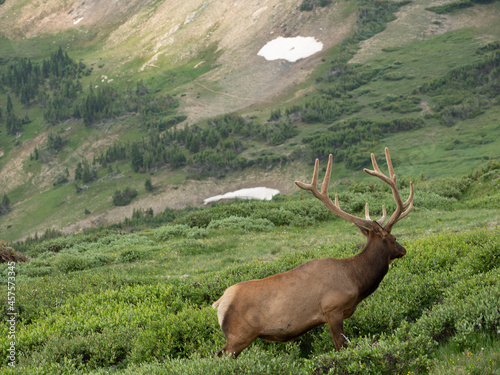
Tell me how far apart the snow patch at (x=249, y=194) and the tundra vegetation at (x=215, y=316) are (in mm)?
68292

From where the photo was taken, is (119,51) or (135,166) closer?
(135,166)

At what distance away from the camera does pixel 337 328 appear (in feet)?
21.8

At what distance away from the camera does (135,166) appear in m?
122

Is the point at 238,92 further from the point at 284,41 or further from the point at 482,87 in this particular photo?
the point at 482,87

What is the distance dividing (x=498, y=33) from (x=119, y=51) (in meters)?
141

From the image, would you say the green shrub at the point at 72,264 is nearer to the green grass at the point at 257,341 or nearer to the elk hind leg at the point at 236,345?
the green grass at the point at 257,341

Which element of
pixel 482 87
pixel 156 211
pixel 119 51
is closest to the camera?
pixel 156 211

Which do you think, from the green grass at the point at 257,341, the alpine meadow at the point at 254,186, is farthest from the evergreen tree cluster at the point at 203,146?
the green grass at the point at 257,341

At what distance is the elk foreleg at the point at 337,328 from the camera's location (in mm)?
6594

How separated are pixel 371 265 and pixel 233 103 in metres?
132

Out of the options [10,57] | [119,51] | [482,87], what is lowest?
[482,87]

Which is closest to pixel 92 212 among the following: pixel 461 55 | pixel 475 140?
pixel 475 140

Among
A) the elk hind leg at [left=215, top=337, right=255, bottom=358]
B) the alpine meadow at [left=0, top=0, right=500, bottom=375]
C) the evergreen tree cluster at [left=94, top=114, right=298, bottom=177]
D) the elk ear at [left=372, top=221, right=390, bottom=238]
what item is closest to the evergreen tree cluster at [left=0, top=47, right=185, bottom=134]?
the alpine meadow at [left=0, top=0, right=500, bottom=375]

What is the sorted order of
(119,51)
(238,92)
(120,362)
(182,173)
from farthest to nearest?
(119,51), (238,92), (182,173), (120,362)
